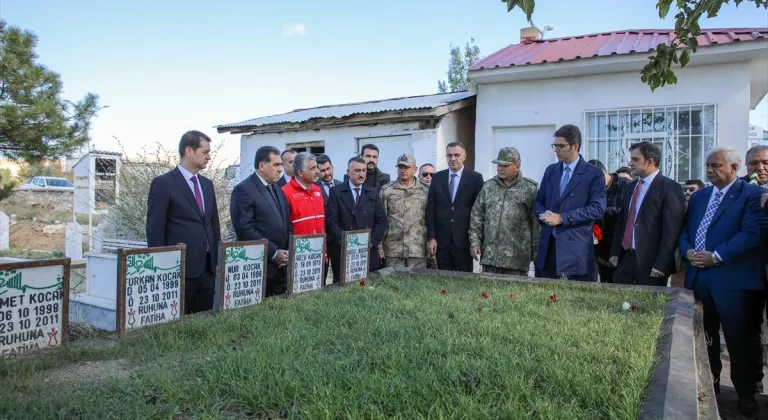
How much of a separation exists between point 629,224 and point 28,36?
12.6 metres

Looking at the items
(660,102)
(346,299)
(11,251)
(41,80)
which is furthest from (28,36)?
(660,102)

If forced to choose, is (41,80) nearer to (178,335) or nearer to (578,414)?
(178,335)

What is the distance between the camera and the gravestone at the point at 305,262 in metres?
3.70

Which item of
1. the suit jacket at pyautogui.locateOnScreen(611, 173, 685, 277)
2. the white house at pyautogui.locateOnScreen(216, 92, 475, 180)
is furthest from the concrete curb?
the white house at pyautogui.locateOnScreen(216, 92, 475, 180)

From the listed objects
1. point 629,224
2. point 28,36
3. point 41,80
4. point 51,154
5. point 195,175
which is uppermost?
point 28,36

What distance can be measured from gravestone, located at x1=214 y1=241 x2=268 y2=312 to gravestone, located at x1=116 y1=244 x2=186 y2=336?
9.3 inches

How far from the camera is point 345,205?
209 inches

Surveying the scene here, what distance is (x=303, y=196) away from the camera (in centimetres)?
469

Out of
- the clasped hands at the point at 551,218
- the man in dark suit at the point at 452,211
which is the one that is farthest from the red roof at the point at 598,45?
the clasped hands at the point at 551,218

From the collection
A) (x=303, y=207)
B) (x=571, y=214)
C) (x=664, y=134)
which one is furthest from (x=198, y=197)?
(x=664, y=134)

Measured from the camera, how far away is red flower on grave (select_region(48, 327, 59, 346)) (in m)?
2.45

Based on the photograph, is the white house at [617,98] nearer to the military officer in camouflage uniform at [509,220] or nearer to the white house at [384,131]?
the white house at [384,131]

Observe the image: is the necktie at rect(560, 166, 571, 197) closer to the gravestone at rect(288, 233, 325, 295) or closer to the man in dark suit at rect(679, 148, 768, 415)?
the man in dark suit at rect(679, 148, 768, 415)

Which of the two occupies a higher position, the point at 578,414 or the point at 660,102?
the point at 660,102
